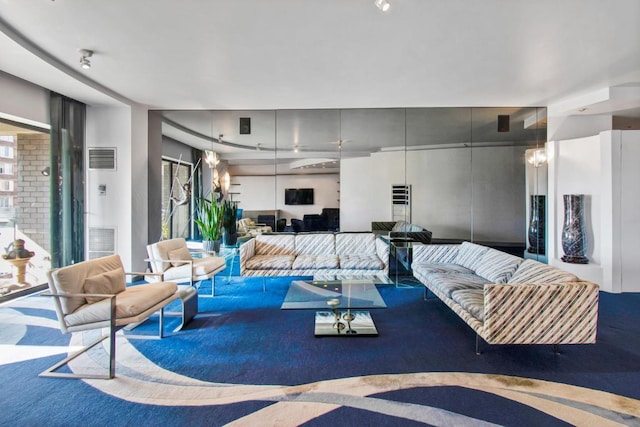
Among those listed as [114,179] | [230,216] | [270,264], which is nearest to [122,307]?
[270,264]

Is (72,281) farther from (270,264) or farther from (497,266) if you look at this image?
(497,266)

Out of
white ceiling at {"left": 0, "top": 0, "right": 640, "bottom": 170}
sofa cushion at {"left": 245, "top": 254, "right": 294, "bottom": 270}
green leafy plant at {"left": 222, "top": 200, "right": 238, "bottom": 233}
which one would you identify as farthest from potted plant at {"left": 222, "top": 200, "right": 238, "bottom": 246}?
sofa cushion at {"left": 245, "top": 254, "right": 294, "bottom": 270}

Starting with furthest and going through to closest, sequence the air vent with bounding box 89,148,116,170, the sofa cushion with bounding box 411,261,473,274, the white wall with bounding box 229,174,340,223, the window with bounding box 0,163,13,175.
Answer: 1. the white wall with bounding box 229,174,340,223
2. the air vent with bounding box 89,148,116,170
3. the window with bounding box 0,163,13,175
4. the sofa cushion with bounding box 411,261,473,274

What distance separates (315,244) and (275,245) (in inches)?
26.7

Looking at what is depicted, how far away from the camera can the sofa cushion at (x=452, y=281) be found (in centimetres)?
320

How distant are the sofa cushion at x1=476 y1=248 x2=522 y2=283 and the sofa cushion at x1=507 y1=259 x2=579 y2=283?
89 mm

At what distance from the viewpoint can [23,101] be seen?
3924 mm

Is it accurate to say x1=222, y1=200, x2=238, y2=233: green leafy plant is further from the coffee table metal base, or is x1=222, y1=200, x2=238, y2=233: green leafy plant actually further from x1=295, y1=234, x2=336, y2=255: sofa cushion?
the coffee table metal base

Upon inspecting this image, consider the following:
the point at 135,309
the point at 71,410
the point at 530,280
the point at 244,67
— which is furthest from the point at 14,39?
the point at 530,280

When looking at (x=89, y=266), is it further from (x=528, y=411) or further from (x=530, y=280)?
(x=530, y=280)

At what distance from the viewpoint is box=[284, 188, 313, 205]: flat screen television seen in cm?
546

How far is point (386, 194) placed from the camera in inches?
213

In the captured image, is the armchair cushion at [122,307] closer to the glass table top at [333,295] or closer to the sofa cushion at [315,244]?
the glass table top at [333,295]

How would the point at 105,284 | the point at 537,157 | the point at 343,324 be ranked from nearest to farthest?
the point at 105,284, the point at 343,324, the point at 537,157
